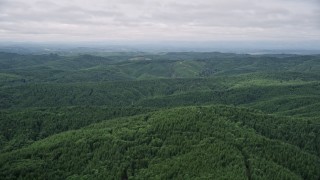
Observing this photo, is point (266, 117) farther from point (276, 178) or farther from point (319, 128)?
point (276, 178)

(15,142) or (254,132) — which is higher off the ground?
(254,132)

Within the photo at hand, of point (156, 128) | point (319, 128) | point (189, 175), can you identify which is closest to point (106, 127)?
point (156, 128)

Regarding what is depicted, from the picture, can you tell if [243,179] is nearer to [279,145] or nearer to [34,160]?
[279,145]

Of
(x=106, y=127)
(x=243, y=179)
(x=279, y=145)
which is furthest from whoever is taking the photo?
(x=106, y=127)

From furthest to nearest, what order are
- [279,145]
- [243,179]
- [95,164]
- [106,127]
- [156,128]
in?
[106,127], [156,128], [279,145], [95,164], [243,179]

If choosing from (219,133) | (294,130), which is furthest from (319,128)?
(219,133)

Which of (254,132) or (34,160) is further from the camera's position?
(254,132)

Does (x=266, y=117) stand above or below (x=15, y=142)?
above

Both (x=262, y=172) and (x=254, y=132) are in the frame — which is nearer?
(x=262, y=172)

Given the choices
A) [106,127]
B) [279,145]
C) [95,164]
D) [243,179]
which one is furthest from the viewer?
[106,127]
